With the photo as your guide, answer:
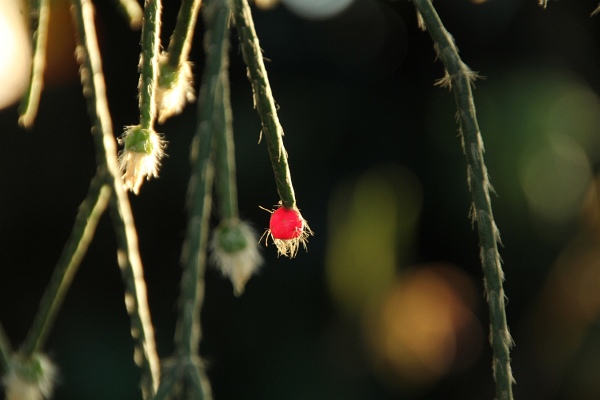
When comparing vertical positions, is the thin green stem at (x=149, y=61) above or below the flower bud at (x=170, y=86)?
above

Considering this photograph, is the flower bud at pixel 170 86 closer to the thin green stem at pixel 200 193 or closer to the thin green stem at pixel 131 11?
the thin green stem at pixel 131 11

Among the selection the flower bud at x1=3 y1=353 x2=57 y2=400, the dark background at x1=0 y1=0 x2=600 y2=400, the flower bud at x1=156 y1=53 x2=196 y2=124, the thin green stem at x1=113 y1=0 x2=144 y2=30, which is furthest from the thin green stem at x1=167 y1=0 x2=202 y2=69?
the dark background at x1=0 y1=0 x2=600 y2=400

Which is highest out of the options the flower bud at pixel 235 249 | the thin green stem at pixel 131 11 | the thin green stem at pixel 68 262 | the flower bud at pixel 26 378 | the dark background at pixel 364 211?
the thin green stem at pixel 131 11

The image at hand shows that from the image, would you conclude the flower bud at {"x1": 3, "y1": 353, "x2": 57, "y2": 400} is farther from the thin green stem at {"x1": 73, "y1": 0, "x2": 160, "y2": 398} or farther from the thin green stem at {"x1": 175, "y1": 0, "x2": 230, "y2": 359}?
the thin green stem at {"x1": 175, "y1": 0, "x2": 230, "y2": 359}

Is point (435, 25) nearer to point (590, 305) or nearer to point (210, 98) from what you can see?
point (210, 98)

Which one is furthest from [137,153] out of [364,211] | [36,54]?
[364,211]

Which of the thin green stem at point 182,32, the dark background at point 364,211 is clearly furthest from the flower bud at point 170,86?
the dark background at point 364,211

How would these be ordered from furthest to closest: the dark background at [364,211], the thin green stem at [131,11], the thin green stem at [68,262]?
1. the dark background at [364,211]
2. the thin green stem at [131,11]
3. the thin green stem at [68,262]

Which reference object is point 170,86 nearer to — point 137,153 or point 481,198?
point 137,153
